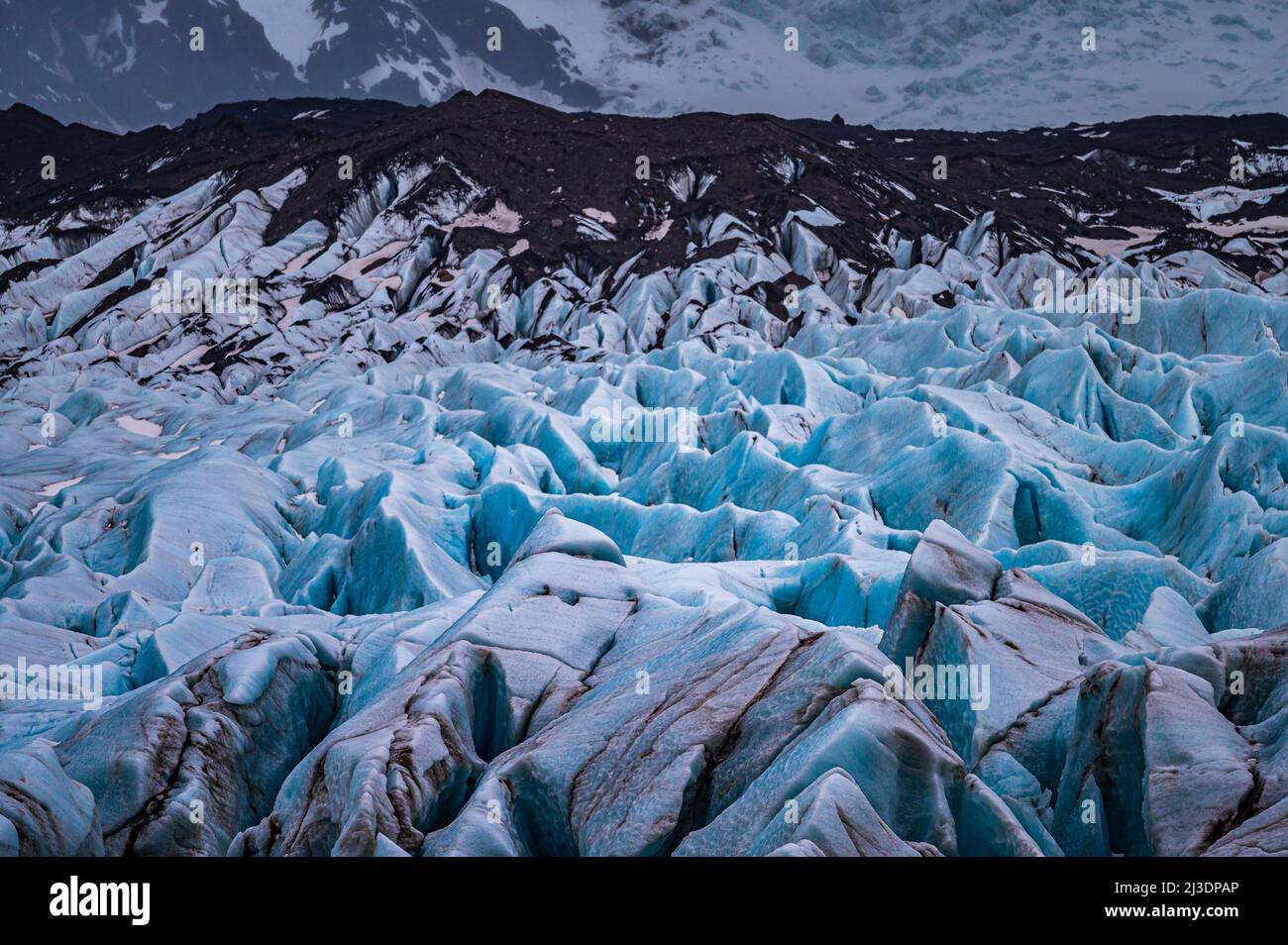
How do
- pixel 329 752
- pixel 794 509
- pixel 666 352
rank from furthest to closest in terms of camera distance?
1. pixel 666 352
2. pixel 794 509
3. pixel 329 752

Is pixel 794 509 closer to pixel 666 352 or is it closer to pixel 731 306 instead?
pixel 666 352

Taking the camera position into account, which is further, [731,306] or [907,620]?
[731,306]

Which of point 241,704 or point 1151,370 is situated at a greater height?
point 1151,370

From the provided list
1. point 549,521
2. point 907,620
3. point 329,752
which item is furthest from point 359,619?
point 907,620

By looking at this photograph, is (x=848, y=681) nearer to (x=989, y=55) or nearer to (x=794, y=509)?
(x=794, y=509)

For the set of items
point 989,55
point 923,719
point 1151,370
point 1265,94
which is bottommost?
point 923,719
